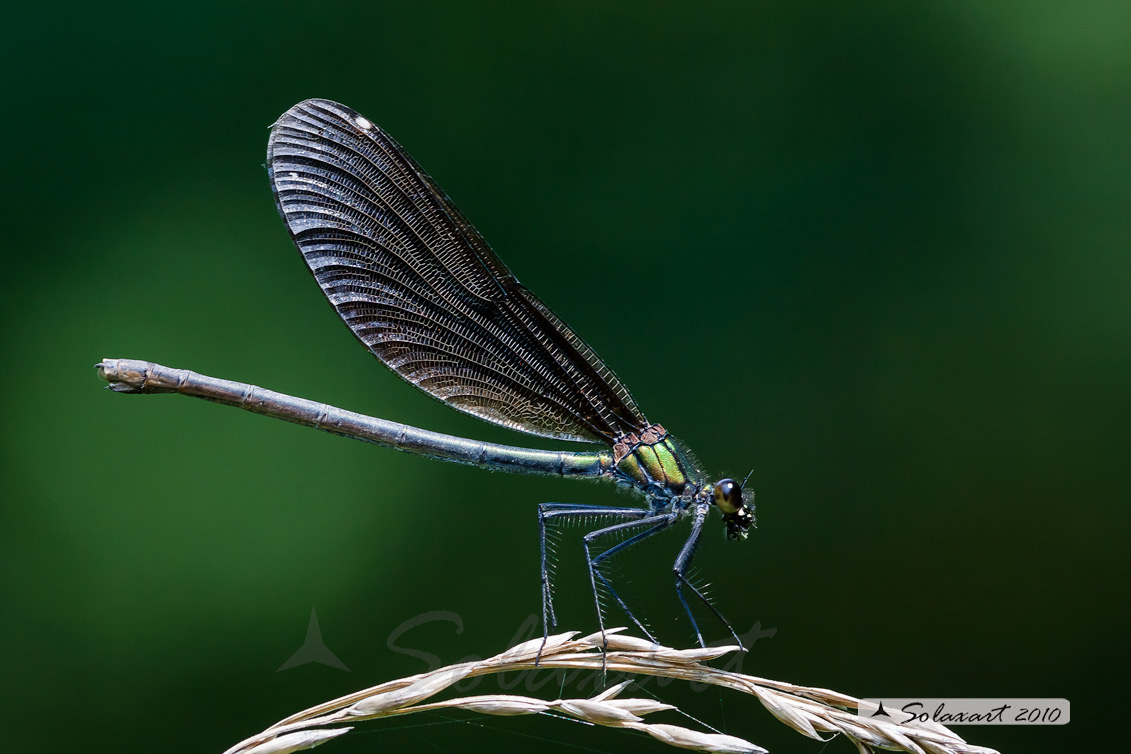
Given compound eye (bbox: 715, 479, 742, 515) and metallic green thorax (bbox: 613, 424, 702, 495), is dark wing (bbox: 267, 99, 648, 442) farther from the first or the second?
compound eye (bbox: 715, 479, 742, 515)

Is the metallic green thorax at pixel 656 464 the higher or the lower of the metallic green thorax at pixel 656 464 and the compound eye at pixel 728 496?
the higher

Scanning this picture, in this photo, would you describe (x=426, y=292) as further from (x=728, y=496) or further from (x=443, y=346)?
(x=728, y=496)

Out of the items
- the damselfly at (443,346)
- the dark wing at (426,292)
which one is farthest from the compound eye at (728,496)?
the dark wing at (426,292)

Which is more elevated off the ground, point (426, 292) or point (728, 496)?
point (426, 292)

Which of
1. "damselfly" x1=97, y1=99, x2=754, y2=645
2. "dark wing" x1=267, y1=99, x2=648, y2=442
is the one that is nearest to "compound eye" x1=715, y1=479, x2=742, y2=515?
"damselfly" x1=97, y1=99, x2=754, y2=645

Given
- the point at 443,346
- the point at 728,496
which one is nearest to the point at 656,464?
the point at 728,496

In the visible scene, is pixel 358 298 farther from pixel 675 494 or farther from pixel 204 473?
pixel 204 473

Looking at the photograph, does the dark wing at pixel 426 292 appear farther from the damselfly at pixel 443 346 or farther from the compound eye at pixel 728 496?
the compound eye at pixel 728 496

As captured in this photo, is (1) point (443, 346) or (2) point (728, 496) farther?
(1) point (443, 346)
